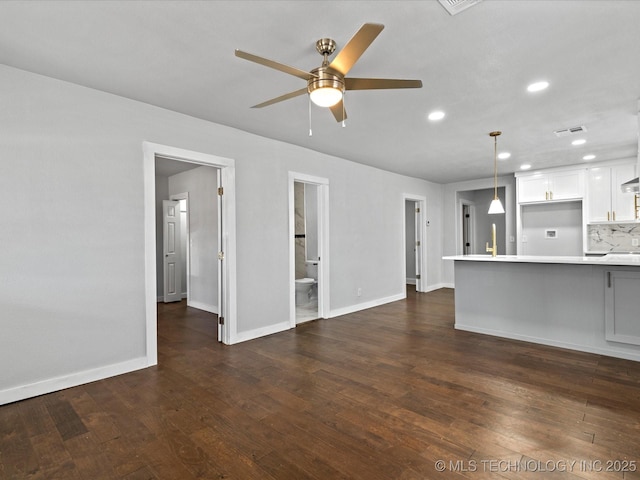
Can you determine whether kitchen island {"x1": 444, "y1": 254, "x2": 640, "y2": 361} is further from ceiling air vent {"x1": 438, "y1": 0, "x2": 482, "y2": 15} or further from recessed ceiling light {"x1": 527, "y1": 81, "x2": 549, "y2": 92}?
ceiling air vent {"x1": 438, "y1": 0, "x2": 482, "y2": 15}

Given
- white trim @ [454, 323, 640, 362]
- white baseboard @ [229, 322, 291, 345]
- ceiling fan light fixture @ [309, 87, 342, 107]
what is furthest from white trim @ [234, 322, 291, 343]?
ceiling fan light fixture @ [309, 87, 342, 107]

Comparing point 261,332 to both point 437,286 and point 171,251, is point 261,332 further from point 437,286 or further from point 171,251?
point 437,286

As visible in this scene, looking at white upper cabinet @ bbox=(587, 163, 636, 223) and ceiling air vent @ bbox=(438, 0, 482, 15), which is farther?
white upper cabinet @ bbox=(587, 163, 636, 223)

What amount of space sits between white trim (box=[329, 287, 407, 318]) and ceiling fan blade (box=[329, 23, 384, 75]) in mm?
4044

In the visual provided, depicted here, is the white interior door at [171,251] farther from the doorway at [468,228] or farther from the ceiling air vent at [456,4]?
the doorway at [468,228]

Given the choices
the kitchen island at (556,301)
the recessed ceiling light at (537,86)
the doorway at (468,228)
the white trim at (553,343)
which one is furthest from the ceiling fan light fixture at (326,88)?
the doorway at (468,228)

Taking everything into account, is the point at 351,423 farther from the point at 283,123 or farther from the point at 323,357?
the point at 283,123

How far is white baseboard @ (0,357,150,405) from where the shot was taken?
2.58 meters

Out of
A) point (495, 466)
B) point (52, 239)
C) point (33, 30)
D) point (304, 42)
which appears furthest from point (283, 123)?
point (495, 466)

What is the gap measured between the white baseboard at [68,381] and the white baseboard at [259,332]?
40.1 inches

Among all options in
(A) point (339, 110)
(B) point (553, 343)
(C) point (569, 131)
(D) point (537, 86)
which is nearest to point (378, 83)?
(A) point (339, 110)

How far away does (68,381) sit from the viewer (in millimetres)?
2824

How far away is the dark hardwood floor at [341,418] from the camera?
185 centimetres

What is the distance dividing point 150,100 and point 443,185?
6929 mm
